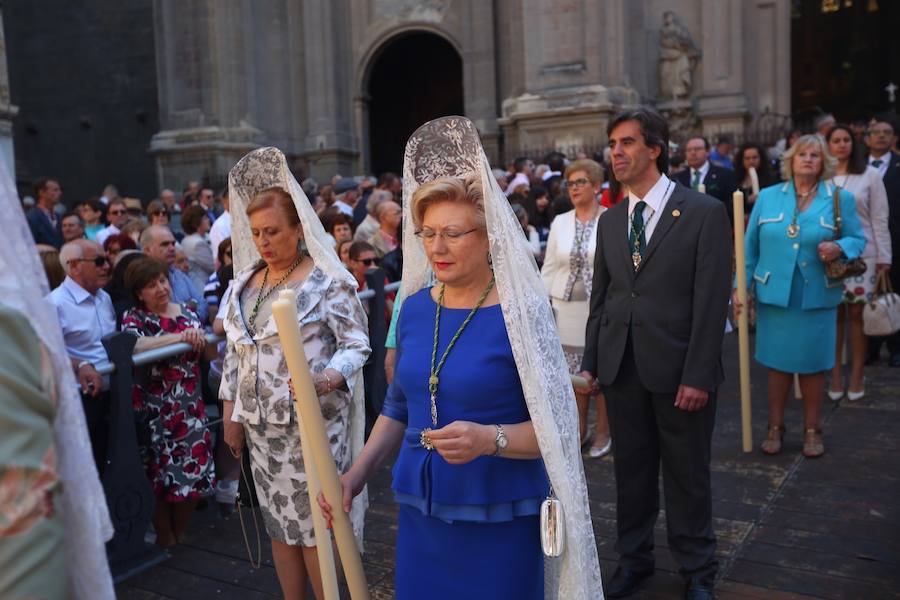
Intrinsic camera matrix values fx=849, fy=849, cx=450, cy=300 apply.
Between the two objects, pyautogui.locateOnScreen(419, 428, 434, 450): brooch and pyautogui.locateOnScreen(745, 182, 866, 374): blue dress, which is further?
pyautogui.locateOnScreen(745, 182, 866, 374): blue dress

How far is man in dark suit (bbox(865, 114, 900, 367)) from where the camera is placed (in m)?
7.42

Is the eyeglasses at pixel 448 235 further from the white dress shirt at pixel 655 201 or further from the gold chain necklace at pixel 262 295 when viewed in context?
the white dress shirt at pixel 655 201

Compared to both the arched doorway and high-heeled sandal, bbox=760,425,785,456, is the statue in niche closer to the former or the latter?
the arched doorway

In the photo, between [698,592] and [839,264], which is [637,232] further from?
[839,264]

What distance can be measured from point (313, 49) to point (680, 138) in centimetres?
952

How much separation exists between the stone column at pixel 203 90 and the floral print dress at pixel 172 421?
16.0 m

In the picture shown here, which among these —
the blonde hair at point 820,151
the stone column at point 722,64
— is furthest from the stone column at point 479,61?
the blonde hair at point 820,151

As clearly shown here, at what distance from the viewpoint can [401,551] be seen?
2.52m

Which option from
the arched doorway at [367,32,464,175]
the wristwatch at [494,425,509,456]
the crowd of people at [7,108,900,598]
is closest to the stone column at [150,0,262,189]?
the arched doorway at [367,32,464,175]

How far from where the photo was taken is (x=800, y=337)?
5.16 m

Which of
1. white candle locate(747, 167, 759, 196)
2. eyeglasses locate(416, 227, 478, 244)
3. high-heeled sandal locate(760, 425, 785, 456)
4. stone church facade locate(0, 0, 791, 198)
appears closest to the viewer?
eyeglasses locate(416, 227, 478, 244)

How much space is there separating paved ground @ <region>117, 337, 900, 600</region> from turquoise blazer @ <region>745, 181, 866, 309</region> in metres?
1.01

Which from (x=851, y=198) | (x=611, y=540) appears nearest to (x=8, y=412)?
(x=611, y=540)

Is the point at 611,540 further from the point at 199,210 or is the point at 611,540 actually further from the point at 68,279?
the point at 199,210
